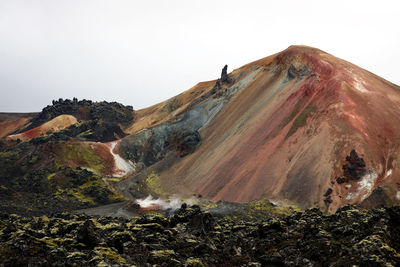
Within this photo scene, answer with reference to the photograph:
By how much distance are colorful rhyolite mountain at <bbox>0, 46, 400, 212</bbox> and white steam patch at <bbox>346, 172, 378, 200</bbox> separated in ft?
0.50

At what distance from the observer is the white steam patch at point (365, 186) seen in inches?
2101

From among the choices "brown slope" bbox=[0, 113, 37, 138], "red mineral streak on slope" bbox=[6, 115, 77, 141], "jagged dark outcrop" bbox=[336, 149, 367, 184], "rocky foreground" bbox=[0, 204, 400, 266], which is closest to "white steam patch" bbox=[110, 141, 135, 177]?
"red mineral streak on slope" bbox=[6, 115, 77, 141]

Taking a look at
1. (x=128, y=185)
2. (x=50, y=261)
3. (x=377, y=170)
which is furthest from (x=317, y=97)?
(x=50, y=261)

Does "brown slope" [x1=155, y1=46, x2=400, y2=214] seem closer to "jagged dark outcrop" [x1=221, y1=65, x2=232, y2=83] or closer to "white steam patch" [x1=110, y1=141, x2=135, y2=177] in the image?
"jagged dark outcrop" [x1=221, y1=65, x2=232, y2=83]

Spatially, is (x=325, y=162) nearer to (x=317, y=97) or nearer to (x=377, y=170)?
(x=377, y=170)

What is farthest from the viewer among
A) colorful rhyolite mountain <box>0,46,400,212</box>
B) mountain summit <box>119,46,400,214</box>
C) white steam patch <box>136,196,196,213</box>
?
white steam patch <box>136,196,196,213</box>

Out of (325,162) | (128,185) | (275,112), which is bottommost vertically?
(128,185)

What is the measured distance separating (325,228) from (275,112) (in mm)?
66803

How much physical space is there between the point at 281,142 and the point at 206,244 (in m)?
55.6

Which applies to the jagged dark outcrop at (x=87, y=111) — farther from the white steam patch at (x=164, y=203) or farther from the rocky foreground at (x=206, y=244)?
the rocky foreground at (x=206, y=244)

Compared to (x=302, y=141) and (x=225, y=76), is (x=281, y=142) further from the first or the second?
(x=225, y=76)

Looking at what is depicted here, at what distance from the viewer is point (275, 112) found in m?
87.1

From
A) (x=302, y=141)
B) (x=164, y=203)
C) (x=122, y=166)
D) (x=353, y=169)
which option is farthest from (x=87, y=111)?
(x=353, y=169)

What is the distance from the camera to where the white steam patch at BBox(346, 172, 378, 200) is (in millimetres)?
53375
